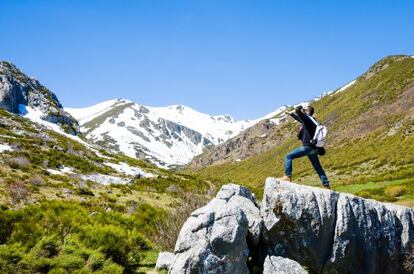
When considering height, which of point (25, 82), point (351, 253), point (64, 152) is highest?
point (25, 82)

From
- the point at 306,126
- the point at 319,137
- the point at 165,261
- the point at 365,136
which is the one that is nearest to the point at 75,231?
the point at 165,261

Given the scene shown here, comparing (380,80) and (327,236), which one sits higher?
(380,80)

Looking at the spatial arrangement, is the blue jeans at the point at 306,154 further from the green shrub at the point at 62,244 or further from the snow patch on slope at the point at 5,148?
the snow patch on slope at the point at 5,148

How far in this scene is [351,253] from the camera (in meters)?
13.6

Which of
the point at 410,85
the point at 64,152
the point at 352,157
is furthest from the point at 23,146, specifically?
the point at 410,85

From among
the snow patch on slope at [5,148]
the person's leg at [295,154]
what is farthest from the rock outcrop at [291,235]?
the snow patch on slope at [5,148]

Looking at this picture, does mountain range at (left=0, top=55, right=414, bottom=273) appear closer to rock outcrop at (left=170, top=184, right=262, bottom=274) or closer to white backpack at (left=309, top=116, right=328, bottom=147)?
rock outcrop at (left=170, top=184, right=262, bottom=274)

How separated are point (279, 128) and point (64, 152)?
431ft

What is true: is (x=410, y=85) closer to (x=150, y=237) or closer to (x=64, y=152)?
(x=64, y=152)

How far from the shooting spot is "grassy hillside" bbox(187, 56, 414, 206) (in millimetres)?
71000

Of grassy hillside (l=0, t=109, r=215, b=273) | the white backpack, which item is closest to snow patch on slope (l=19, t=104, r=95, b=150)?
grassy hillside (l=0, t=109, r=215, b=273)

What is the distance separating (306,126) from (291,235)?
3867mm

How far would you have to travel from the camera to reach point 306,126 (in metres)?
14.4

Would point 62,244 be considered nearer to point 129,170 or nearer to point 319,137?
point 319,137
